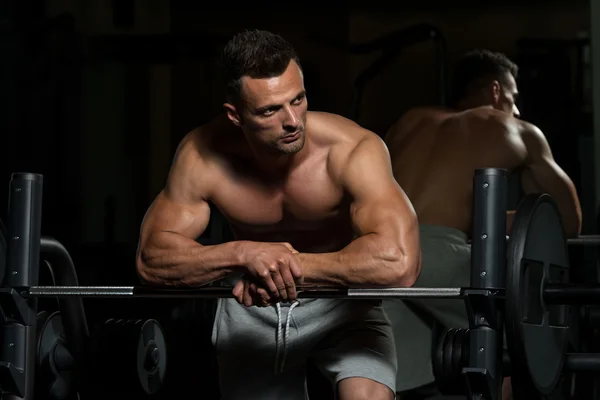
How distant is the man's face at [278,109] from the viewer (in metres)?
2.22

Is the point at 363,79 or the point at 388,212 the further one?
the point at 363,79

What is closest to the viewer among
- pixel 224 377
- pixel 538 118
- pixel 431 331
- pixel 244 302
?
pixel 244 302

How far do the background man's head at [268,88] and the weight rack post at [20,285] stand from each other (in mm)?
457

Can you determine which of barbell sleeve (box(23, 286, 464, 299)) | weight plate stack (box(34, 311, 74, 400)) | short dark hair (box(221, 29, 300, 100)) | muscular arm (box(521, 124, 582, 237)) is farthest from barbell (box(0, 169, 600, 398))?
muscular arm (box(521, 124, 582, 237))

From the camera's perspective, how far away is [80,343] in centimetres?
249

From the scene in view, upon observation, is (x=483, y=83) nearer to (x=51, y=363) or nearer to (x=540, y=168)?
(x=540, y=168)

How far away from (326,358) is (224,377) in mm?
253

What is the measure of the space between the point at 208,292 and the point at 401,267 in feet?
1.22

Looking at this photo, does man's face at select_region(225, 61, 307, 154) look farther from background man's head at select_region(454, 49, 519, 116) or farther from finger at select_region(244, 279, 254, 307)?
background man's head at select_region(454, 49, 519, 116)

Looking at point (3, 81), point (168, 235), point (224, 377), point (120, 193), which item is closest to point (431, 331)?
point (224, 377)

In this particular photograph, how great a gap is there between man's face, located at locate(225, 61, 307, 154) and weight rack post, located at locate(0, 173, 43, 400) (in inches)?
18.3

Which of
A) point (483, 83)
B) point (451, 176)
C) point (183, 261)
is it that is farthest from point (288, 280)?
point (483, 83)

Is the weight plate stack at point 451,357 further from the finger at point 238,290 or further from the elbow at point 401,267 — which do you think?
the finger at point 238,290

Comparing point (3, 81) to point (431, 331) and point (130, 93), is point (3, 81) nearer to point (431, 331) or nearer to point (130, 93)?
point (130, 93)
